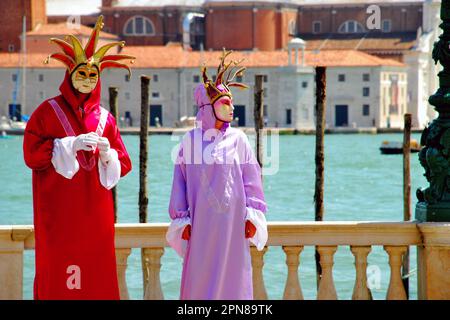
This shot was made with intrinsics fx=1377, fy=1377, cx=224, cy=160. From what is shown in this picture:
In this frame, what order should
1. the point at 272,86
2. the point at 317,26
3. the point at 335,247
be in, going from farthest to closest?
the point at 317,26, the point at 272,86, the point at 335,247

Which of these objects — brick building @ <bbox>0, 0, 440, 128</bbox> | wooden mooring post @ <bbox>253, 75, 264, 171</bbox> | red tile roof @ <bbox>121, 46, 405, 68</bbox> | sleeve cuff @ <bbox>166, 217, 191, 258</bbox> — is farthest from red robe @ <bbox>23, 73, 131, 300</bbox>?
brick building @ <bbox>0, 0, 440, 128</bbox>

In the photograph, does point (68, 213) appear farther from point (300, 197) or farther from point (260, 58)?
point (260, 58)

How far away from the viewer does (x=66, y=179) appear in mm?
5629

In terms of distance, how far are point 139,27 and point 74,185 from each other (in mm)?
80745

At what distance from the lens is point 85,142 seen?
18.3ft

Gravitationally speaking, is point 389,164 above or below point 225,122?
below

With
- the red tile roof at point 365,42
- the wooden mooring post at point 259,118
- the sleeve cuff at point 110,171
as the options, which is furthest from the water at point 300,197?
the red tile roof at point 365,42

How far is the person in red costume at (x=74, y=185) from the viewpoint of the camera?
5.63m

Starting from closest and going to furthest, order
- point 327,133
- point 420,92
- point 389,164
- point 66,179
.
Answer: point 66,179, point 389,164, point 327,133, point 420,92

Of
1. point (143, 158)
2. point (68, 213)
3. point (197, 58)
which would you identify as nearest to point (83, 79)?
point (68, 213)

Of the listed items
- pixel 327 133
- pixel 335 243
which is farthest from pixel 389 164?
pixel 335 243

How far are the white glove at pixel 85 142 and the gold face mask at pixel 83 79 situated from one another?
8.2 inches

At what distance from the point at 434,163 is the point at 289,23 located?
79857 mm
